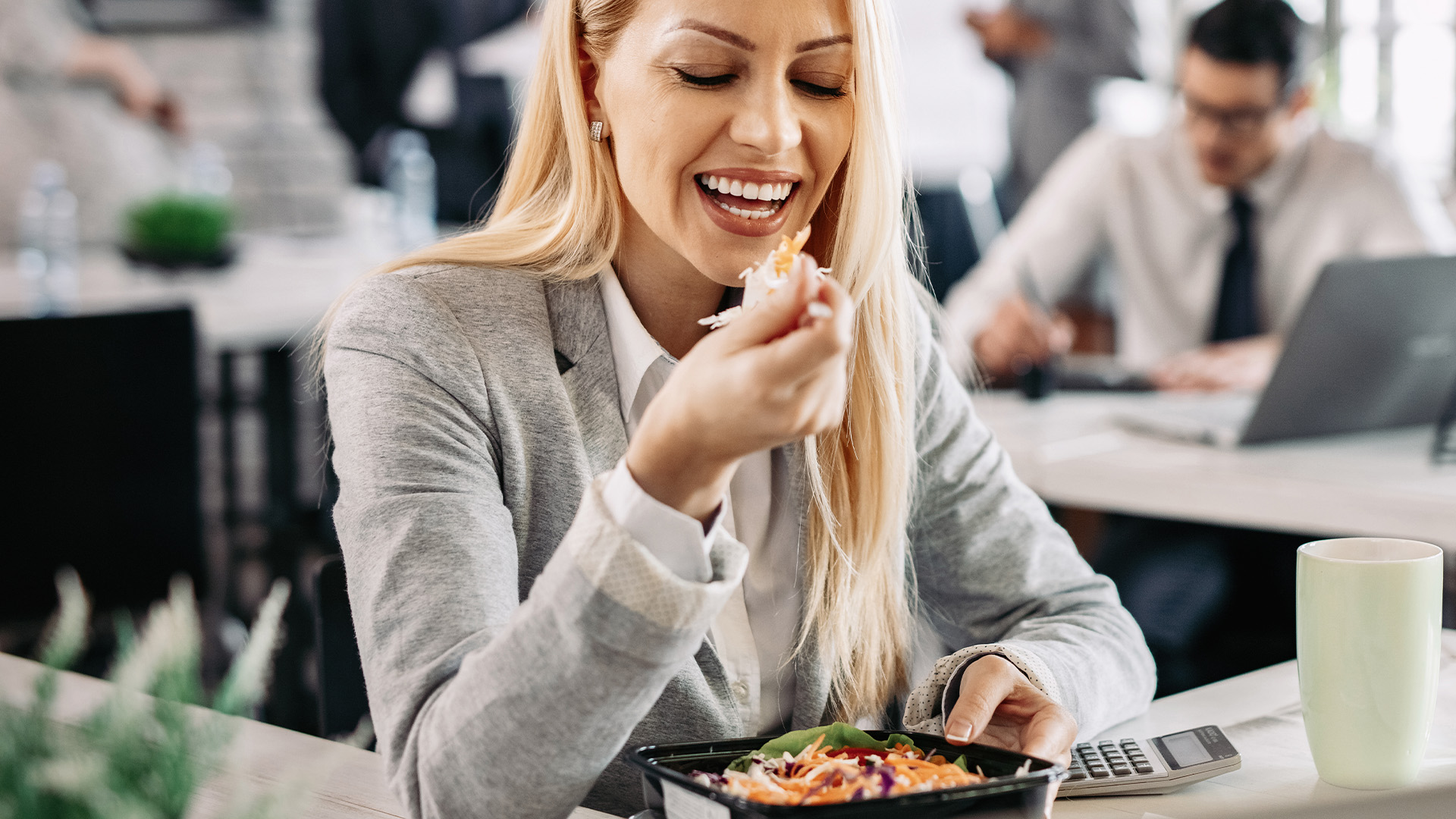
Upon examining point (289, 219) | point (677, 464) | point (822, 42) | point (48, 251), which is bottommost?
point (289, 219)

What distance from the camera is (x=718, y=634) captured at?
1046 millimetres

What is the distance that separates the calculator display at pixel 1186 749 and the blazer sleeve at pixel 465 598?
318mm

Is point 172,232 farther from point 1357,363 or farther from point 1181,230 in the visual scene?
point 1357,363

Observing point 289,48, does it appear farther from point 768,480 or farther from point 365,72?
point 768,480

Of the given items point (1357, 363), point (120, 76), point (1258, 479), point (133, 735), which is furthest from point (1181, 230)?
point (120, 76)

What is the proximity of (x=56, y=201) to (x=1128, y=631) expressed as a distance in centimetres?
372

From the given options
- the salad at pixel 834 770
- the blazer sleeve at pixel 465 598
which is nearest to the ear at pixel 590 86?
the blazer sleeve at pixel 465 598

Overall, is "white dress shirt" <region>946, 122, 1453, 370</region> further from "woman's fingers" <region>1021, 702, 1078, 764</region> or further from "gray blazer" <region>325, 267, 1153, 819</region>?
"woman's fingers" <region>1021, 702, 1078, 764</region>

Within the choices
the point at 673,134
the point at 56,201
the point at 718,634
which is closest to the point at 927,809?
the point at 718,634

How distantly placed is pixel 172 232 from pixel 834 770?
10.2 ft

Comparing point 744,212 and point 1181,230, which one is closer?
point 744,212

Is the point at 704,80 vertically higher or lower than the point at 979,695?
higher

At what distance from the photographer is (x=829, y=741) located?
0.73m

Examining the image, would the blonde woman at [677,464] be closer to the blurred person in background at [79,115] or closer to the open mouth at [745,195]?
the open mouth at [745,195]
